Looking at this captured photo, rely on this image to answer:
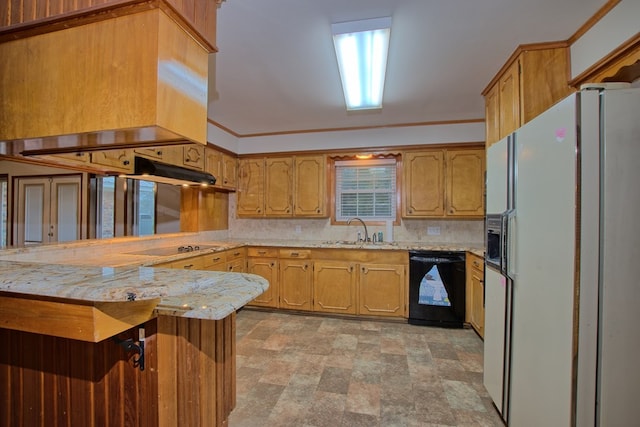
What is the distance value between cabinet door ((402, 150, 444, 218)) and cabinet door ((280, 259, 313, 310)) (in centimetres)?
153

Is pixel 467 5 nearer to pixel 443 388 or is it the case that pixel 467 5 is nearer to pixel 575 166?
pixel 575 166

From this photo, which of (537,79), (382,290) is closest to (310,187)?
(382,290)

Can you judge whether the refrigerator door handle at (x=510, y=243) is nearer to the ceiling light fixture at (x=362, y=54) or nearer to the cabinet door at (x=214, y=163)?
the ceiling light fixture at (x=362, y=54)

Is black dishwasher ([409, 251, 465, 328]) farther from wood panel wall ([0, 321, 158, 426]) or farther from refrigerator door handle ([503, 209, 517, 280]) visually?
wood panel wall ([0, 321, 158, 426])

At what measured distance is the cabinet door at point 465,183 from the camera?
11.7 feet

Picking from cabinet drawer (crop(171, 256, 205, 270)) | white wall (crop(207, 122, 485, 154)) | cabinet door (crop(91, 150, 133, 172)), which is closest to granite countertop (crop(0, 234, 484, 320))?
cabinet door (crop(91, 150, 133, 172))

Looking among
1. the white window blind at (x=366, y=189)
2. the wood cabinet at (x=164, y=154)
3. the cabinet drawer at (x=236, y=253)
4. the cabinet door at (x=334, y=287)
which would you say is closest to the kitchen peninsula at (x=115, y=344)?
the wood cabinet at (x=164, y=154)

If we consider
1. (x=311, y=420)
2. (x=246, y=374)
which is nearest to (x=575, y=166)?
(x=311, y=420)

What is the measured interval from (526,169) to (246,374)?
7.93 feet

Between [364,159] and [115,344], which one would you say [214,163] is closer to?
[364,159]

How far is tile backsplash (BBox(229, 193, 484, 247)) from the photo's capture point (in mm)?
3812

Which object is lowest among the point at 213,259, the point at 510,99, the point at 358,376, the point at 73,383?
the point at 358,376

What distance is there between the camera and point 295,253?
3691 mm

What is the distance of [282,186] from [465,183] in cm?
245
